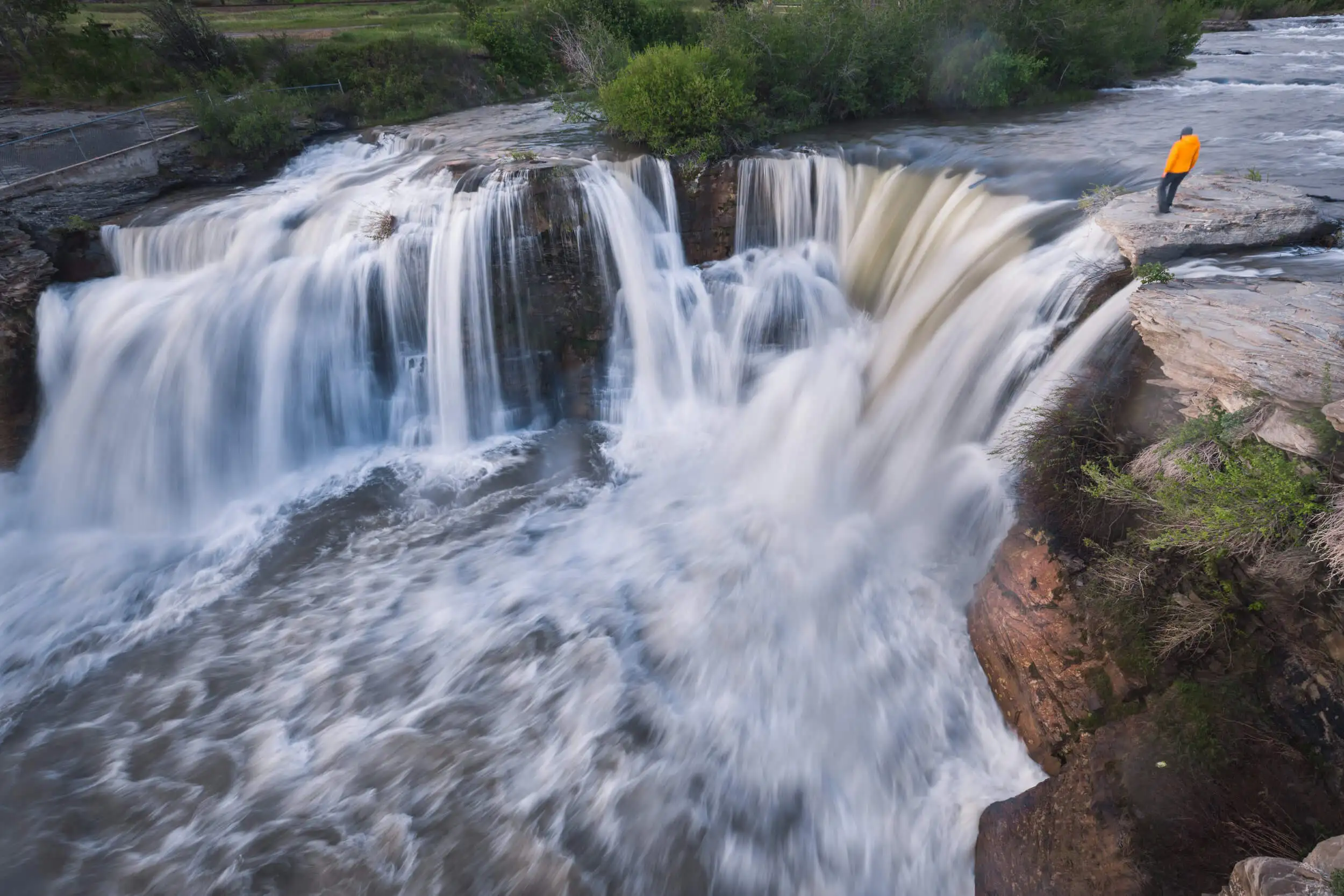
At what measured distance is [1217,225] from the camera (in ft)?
20.8

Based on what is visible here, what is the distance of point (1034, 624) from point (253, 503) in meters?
9.17

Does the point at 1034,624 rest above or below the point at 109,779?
above

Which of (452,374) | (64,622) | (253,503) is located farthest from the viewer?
(452,374)

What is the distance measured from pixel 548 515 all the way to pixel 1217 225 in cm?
769

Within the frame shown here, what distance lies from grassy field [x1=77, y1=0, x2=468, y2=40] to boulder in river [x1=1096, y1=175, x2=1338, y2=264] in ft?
62.8

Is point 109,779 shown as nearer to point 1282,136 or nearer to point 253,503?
point 253,503

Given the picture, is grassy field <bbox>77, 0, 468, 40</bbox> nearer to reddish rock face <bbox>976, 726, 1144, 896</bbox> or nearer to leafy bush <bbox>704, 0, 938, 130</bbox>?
leafy bush <bbox>704, 0, 938, 130</bbox>

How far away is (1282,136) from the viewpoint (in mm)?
10133

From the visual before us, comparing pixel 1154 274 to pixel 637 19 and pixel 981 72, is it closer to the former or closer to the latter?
pixel 981 72

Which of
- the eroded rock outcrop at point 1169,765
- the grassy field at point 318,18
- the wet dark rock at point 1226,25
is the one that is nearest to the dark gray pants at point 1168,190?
the eroded rock outcrop at point 1169,765

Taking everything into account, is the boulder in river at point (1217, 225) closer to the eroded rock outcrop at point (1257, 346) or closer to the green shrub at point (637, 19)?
the eroded rock outcrop at point (1257, 346)

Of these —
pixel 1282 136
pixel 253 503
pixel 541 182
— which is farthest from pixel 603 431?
pixel 1282 136

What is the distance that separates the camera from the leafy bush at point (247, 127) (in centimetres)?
1298

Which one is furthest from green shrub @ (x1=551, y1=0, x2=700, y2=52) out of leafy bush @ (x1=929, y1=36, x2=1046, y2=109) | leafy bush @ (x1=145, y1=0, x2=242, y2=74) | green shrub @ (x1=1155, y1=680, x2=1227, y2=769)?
green shrub @ (x1=1155, y1=680, x2=1227, y2=769)
